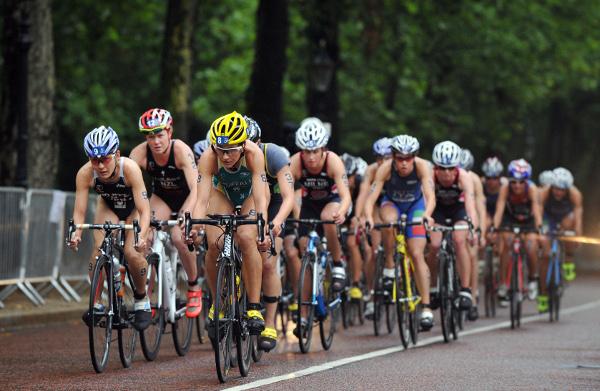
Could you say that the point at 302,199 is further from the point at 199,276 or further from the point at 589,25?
the point at 589,25

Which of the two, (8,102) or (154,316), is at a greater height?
(8,102)

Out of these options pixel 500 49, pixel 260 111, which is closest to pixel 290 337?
pixel 260 111

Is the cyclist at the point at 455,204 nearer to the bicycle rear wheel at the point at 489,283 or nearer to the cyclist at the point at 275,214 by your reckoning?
the bicycle rear wheel at the point at 489,283

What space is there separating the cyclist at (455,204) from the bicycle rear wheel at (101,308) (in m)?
4.84

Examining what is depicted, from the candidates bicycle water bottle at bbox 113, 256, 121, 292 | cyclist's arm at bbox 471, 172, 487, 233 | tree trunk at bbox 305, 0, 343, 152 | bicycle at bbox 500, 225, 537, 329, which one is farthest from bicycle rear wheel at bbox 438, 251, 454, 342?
tree trunk at bbox 305, 0, 343, 152

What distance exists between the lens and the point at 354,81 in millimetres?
42469

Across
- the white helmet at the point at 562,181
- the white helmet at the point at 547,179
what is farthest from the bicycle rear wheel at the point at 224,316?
the white helmet at the point at 547,179

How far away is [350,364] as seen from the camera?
42.3 ft

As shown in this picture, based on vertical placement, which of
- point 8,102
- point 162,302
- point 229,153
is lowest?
point 162,302

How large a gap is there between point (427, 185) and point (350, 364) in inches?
114

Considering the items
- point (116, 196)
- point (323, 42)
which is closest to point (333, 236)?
point (116, 196)

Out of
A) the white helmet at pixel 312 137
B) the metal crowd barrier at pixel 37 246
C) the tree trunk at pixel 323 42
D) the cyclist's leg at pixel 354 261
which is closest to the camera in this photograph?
the white helmet at pixel 312 137

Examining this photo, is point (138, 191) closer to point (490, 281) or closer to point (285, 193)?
point (285, 193)

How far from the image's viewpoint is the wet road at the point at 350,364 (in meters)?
11.4
